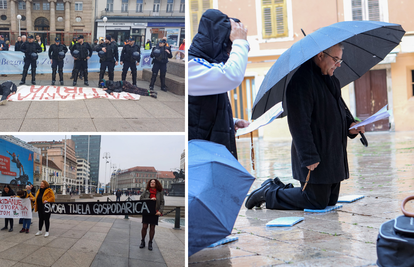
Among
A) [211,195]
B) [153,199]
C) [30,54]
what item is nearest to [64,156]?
[153,199]

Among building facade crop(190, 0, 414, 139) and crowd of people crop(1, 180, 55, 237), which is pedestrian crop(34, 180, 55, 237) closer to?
crowd of people crop(1, 180, 55, 237)

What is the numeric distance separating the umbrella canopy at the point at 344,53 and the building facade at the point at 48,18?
614 centimetres

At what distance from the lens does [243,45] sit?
90.0 inches

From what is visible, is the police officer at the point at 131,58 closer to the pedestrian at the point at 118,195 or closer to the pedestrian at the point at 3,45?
the pedestrian at the point at 3,45

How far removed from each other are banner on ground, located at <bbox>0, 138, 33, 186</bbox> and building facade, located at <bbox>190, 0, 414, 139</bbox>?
53.1 feet

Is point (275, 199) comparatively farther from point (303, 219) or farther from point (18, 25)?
point (18, 25)

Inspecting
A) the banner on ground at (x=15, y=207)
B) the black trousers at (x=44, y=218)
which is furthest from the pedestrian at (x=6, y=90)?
the black trousers at (x=44, y=218)

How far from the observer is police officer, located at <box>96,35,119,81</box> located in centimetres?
1128

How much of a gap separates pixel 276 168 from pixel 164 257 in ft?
17.0

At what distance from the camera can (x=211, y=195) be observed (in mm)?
2135

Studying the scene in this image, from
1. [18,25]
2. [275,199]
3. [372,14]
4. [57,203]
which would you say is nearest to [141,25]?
[18,25]

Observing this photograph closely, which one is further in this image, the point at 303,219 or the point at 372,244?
the point at 303,219

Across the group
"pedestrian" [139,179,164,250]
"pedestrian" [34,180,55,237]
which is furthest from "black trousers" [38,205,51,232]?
"pedestrian" [139,179,164,250]

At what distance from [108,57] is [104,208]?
8989 millimetres
